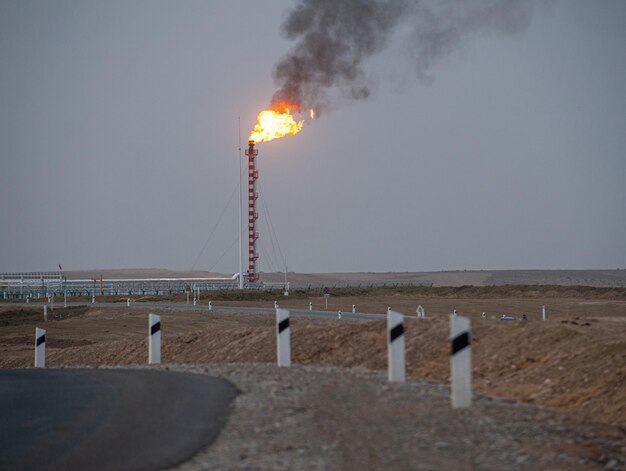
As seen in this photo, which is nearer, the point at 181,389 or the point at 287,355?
the point at 181,389

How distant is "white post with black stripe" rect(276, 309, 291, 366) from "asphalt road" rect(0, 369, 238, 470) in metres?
1.77

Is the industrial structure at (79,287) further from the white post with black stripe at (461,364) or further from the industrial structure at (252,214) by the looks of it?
the white post with black stripe at (461,364)

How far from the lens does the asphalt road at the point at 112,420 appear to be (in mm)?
8891

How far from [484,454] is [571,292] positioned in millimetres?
75441

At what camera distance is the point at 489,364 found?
17641mm

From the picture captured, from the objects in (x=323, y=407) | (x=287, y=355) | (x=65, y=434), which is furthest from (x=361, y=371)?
(x=65, y=434)

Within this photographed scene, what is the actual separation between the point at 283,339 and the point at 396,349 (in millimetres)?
3352

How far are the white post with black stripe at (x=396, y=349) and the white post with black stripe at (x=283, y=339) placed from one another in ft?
9.84

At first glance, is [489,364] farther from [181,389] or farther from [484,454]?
[484,454]

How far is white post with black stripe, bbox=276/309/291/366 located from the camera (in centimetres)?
1642

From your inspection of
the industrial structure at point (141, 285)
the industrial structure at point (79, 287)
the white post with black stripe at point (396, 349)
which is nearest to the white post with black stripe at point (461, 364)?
the white post with black stripe at point (396, 349)

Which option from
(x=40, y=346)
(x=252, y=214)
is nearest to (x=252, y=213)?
(x=252, y=214)

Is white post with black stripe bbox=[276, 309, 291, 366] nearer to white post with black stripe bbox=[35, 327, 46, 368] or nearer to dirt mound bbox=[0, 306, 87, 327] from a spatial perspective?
white post with black stripe bbox=[35, 327, 46, 368]

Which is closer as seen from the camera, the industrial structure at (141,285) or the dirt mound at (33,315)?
the dirt mound at (33,315)
